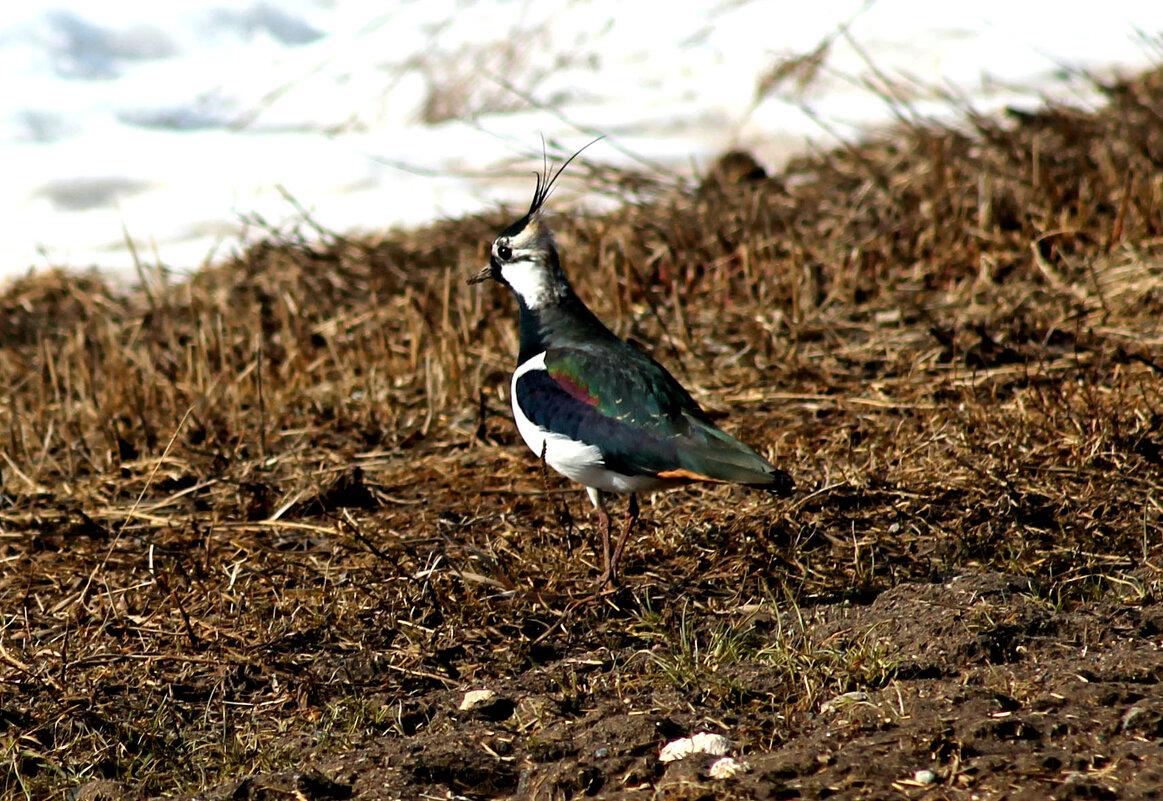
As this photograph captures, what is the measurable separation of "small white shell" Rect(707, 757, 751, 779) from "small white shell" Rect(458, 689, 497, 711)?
688mm

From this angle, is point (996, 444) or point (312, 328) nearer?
point (996, 444)

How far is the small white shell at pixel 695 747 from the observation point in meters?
2.89

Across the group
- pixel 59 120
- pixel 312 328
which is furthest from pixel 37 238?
pixel 312 328

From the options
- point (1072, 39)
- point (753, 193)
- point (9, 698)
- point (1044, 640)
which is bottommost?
point (9, 698)

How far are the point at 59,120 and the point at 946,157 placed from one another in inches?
224

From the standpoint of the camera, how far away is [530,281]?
4383 millimetres

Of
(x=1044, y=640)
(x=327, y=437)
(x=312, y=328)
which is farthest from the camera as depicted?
(x=312, y=328)

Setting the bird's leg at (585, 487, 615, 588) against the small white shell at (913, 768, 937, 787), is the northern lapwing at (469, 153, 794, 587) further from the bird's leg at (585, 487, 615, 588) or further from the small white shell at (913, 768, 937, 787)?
the small white shell at (913, 768, 937, 787)

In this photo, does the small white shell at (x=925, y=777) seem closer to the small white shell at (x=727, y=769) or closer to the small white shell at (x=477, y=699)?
the small white shell at (x=727, y=769)

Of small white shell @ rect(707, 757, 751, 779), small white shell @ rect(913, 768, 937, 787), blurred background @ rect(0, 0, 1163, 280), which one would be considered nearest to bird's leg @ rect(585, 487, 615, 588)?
small white shell @ rect(707, 757, 751, 779)

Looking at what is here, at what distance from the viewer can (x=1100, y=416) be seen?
14.4ft

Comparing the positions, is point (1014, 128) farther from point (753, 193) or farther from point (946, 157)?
point (753, 193)

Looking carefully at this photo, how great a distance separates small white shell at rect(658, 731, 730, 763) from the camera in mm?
2889

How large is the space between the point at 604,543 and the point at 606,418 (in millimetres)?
351
